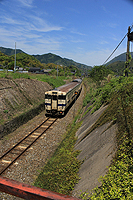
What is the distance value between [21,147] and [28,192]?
33.0ft

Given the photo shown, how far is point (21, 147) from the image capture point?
10859 mm

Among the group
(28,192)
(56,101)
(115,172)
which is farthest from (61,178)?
(56,101)

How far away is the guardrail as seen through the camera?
1.46 m

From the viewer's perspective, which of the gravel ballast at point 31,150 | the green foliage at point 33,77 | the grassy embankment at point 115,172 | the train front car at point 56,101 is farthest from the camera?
the green foliage at point 33,77

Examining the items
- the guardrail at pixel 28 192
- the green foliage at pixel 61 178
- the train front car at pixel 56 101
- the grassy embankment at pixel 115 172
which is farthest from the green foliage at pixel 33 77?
the guardrail at pixel 28 192

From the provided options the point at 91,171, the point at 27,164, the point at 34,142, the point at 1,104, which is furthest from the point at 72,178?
the point at 1,104

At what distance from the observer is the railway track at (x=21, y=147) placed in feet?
29.3

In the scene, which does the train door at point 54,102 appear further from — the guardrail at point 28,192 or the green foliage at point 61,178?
the guardrail at point 28,192

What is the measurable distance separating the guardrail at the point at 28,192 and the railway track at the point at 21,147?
7.49 metres

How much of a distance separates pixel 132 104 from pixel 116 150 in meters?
2.56

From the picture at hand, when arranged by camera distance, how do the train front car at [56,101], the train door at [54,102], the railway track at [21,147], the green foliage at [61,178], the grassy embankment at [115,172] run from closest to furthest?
the grassy embankment at [115,172], the green foliage at [61,178], the railway track at [21,147], the train front car at [56,101], the train door at [54,102]

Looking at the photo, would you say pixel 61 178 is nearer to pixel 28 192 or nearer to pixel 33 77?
pixel 28 192

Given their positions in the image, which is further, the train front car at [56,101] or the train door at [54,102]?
the train door at [54,102]

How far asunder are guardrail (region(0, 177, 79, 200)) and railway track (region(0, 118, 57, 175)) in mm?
7488
